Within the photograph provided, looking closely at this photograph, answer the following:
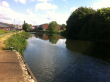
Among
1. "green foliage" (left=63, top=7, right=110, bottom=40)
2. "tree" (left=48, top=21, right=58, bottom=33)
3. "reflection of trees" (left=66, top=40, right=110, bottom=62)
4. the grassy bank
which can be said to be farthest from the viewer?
"tree" (left=48, top=21, right=58, bottom=33)

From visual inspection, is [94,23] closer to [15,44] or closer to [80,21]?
[80,21]

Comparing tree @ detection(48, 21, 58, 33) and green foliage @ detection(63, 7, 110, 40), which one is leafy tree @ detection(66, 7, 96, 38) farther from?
tree @ detection(48, 21, 58, 33)

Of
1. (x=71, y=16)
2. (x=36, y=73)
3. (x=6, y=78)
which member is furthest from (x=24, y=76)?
(x=71, y=16)

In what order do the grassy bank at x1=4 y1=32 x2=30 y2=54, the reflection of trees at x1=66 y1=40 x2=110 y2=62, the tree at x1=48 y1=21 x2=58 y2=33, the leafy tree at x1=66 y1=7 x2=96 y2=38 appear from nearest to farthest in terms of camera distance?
1. the grassy bank at x1=4 y1=32 x2=30 y2=54
2. the reflection of trees at x1=66 y1=40 x2=110 y2=62
3. the leafy tree at x1=66 y1=7 x2=96 y2=38
4. the tree at x1=48 y1=21 x2=58 y2=33

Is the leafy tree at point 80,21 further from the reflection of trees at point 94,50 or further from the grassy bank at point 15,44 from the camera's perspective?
the grassy bank at point 15,44

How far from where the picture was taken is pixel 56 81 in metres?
6.43

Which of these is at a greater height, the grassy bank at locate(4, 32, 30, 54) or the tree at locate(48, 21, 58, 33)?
the tree at locate(48, 21, 58, 33)

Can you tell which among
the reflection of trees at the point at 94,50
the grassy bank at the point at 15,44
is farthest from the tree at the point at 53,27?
the grassy bank at the point at 15,44

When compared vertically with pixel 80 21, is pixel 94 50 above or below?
below

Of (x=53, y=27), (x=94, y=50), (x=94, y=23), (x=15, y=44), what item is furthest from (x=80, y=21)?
(x=53, y=27)

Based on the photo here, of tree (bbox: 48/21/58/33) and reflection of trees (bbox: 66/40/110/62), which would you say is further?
tree (bbox: 48/21/58/33)

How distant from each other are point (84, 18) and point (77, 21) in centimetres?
366

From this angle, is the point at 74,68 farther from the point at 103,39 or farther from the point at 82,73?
the point at 103,39

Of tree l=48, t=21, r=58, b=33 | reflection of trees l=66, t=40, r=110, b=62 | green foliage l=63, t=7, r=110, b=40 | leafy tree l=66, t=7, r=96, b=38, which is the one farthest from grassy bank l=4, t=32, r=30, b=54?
tree l=48, t=21, r=58, b=33
